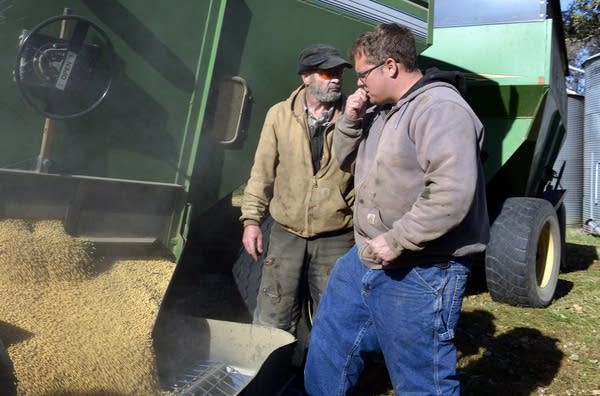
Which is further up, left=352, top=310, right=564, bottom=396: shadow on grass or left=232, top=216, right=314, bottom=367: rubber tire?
left=232, top=216, right=314, bottom=367: rubber tire

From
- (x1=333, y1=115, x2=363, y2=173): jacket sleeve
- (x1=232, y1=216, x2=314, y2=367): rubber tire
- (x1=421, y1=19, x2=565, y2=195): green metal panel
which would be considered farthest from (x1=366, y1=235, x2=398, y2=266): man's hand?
(x1=421, y1=19, x2=565, y2=195): green metal panel

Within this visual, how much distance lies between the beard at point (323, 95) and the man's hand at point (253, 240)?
748 millimetres

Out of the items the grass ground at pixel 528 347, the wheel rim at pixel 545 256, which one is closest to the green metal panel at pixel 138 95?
the grass ground at pixel 528 347

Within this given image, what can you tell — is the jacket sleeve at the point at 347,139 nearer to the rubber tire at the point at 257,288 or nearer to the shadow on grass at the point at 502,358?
the rubber tire at the point at 257,288

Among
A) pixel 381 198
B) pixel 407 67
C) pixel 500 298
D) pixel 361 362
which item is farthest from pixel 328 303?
pixel 500 298

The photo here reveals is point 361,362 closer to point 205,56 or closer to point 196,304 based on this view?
point 205,56

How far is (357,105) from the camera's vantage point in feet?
8.31

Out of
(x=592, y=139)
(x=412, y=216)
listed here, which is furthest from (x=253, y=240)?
(x=592, y=139)

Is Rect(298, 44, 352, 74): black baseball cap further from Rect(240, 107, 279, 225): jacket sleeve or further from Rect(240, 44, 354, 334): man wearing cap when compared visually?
Rect(240, 107, 279, 225): jacket sleeve

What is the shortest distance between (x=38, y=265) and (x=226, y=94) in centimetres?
123

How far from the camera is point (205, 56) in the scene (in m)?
2.89

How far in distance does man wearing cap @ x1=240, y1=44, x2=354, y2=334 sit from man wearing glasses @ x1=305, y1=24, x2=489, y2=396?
549mm

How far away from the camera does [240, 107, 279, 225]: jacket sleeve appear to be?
10.1ft

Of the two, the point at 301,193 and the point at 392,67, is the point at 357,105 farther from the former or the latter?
the point at 301,193
